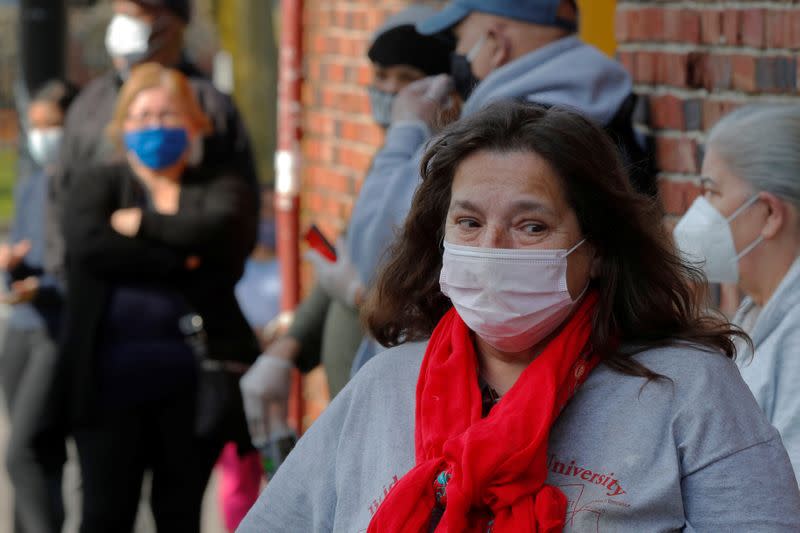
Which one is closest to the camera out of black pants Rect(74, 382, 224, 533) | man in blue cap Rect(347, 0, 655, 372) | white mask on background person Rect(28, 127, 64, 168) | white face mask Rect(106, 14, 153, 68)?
man in blue cap Rect(347, 0, 655, 372)

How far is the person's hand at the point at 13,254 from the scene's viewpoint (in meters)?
5.66

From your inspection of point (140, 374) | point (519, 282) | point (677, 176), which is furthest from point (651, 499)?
point (140, 374)

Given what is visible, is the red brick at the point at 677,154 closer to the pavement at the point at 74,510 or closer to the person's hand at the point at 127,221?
the person's hand at the point at 127,221

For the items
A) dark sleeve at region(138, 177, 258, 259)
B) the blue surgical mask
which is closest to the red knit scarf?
dark sleeve at region(138, 177, 258, 259)

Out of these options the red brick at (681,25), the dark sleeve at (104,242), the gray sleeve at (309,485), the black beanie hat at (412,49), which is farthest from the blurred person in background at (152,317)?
the gray sleeve at (309,485)

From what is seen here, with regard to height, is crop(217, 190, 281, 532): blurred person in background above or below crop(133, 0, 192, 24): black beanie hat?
below

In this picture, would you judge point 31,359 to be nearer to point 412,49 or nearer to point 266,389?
point 266,389

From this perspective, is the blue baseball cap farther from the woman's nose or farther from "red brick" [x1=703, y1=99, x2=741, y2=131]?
the woman's nose

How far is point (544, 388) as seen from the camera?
7.16 feet

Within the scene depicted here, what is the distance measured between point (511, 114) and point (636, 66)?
6.25ft

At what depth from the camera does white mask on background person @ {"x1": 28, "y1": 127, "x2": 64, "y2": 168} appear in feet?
20.1

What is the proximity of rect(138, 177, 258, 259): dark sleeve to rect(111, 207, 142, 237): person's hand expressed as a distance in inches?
0.9

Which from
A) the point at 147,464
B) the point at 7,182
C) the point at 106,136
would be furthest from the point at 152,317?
the point at 7,182

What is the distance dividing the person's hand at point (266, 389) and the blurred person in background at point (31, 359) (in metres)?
1.11
